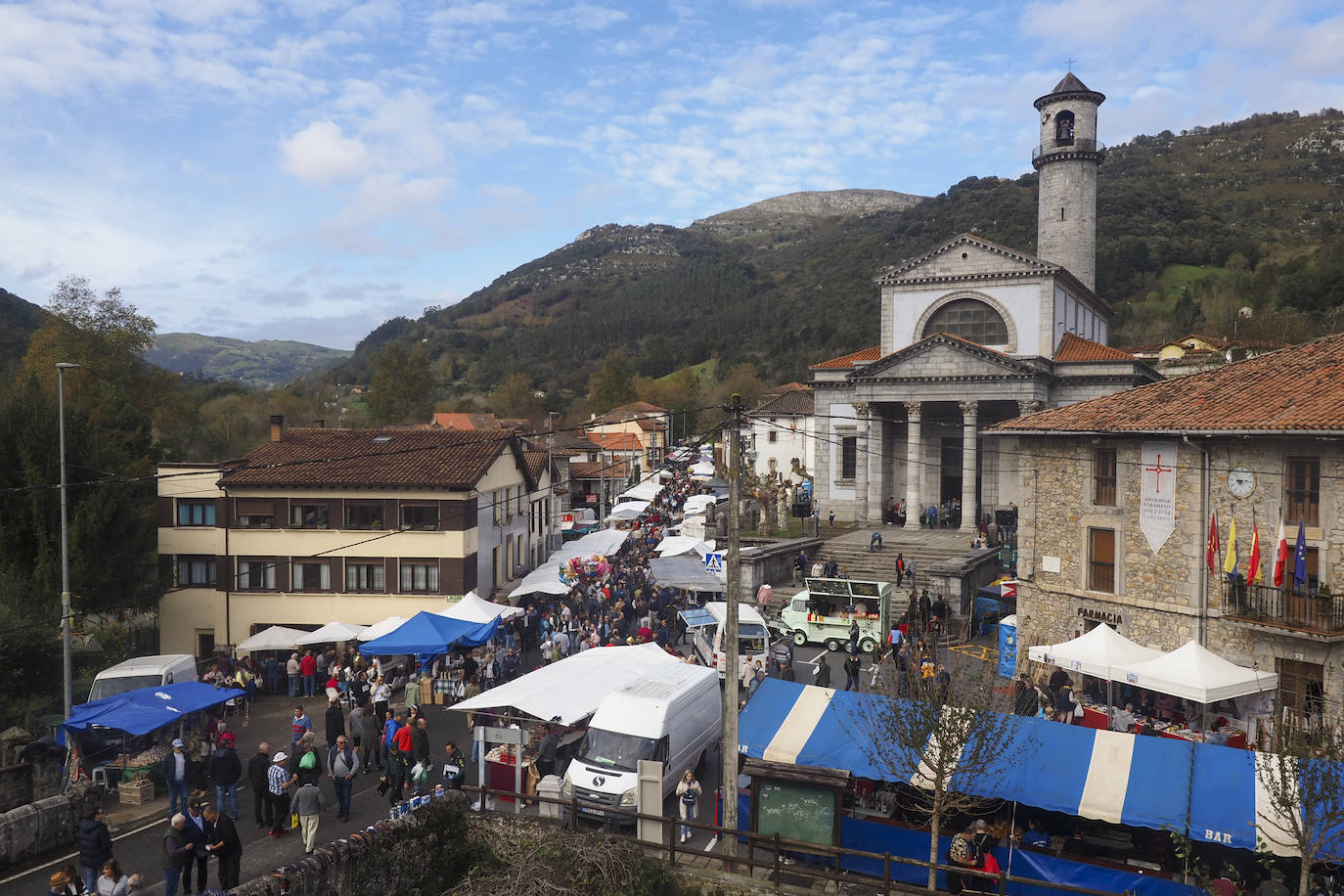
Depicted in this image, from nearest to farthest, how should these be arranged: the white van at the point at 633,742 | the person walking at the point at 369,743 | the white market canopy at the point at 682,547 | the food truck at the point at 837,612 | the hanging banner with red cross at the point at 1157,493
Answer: the white van at the point at 633,742, the person walking at the point at 369,743, the hanging banner with red cross at the point at 1157,493, the food truck at the point at 837,612, the white market canopy at the point at 682,547

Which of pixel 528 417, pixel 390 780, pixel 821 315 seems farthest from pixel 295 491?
pixel 821 315

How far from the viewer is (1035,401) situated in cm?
3894

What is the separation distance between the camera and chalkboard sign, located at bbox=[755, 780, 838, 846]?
12.1 m

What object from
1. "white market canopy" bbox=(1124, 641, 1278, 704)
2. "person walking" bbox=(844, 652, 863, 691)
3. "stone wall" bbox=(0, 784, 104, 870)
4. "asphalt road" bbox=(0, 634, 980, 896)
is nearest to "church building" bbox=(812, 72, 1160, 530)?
"person walking" bbox=(844, 652, 863, 691)

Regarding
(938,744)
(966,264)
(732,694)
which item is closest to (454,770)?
(732,694)

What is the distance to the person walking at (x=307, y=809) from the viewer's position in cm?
1265

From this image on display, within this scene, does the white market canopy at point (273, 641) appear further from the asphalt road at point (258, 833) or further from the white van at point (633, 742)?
the white van at point (633, 742)

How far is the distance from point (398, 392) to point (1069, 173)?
59.6 metres

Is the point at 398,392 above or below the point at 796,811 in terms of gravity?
above

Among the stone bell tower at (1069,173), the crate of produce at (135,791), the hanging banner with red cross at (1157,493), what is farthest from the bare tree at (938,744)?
the stone bell tower at (1069,173)

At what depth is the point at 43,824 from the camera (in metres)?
13.3

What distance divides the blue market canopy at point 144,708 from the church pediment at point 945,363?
1241 inches

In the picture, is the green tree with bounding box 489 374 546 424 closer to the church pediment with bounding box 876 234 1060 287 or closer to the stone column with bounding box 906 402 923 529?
the church pediment with bounding box 876 234 1060 287

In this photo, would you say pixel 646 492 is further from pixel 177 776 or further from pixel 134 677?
pixel 177 776
